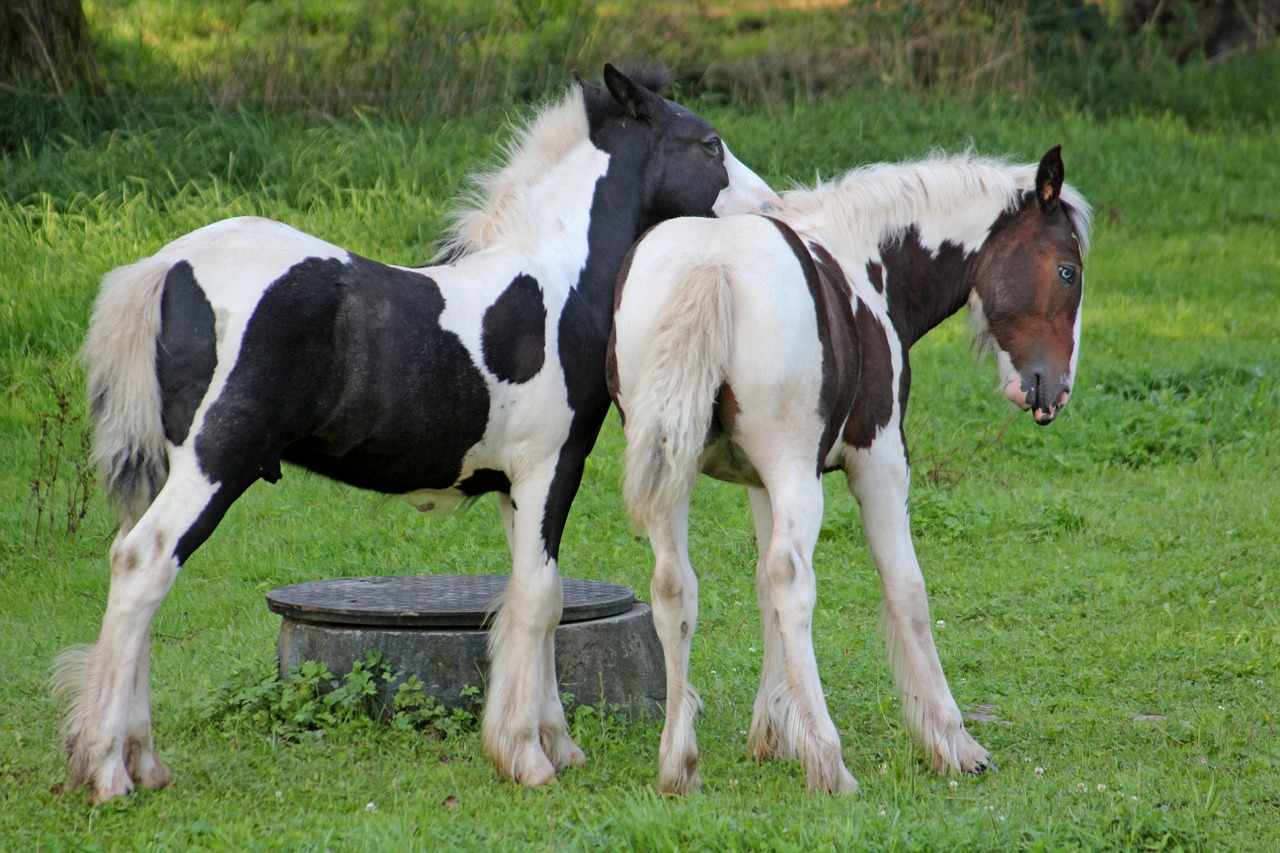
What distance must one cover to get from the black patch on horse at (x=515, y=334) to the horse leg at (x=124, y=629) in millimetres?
929

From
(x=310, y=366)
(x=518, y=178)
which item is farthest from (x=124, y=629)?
(x=518, y=178)

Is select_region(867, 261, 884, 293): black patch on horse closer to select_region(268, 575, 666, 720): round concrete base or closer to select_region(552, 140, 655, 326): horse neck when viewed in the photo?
select_region(552, 140, 655, 326): horse neck

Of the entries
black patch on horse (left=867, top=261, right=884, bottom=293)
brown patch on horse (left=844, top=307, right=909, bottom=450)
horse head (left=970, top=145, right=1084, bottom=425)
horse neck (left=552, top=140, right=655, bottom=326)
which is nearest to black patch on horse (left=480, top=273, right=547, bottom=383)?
horse neck (left=552, top=140, right=655, bottom=326)

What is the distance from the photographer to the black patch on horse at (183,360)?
12.2 ft

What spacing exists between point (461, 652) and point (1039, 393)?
7.45 feet

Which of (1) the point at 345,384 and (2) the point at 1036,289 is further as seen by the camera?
(2) the point at 1036,289

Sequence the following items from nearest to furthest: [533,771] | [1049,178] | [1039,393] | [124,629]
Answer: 1. [124,629]
2. [533,771]
3. [1049,178]
4. [1039,393]

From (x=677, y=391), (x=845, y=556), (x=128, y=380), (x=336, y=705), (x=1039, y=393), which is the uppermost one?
(x=677, y=391)

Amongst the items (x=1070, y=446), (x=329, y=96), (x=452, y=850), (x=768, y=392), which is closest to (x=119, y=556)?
(x=452, y=850)

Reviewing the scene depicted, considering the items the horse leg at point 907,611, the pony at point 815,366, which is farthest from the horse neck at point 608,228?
the horse leg at point 907,611

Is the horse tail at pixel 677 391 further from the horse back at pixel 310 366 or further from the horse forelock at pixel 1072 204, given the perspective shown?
the horse forelock at pixel 1072 204

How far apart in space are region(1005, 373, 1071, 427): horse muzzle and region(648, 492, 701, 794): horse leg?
1530 mm

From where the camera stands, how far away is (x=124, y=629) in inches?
144

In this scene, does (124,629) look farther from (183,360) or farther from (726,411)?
(726,411)
